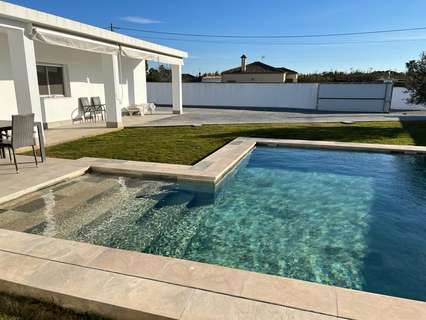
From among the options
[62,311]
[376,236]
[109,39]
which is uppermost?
[109,39]

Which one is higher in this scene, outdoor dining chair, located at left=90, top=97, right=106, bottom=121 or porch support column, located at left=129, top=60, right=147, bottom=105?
porch support column, located at left=129, top=60, right=147, bottom=105

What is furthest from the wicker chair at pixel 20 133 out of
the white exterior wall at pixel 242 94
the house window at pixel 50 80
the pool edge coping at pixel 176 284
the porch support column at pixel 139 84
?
the white exterior wall at pixel 242 94

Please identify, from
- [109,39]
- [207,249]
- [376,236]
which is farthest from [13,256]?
[109,39]

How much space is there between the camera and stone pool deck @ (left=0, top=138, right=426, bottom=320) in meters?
2.63

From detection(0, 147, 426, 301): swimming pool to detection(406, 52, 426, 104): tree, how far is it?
12.1 meters

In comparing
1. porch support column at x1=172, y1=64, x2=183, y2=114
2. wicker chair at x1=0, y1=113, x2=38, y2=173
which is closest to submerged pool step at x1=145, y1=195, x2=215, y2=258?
wicker chair at x1=0, y1=113, x2=38, y2=173

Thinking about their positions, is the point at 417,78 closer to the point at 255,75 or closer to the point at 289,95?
the point at 289,95

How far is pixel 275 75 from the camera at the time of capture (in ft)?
134

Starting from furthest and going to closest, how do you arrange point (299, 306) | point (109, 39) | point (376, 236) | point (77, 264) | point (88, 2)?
point (88, 2), point (109, 39), point (376, 236), point (77, 264), point (299, 306)

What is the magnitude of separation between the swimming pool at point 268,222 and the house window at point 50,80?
8237 millimetres

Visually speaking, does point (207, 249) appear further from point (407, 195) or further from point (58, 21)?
point (58, 21)

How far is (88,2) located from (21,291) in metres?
26.2

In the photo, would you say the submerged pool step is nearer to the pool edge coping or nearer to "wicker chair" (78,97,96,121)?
the pool edge coping

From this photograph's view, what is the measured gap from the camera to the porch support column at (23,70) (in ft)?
28.1
